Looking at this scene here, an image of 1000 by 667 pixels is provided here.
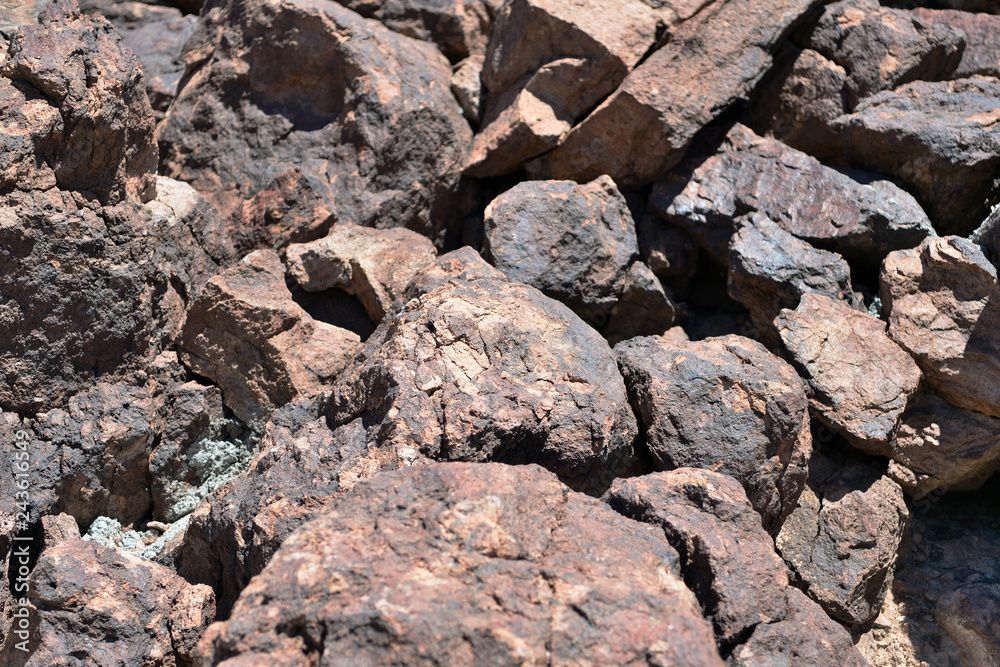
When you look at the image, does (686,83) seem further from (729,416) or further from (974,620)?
(974,620)

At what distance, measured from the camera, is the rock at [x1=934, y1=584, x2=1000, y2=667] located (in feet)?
9.99

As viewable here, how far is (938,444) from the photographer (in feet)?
10.5

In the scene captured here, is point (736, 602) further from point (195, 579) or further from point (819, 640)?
point (195, 579)

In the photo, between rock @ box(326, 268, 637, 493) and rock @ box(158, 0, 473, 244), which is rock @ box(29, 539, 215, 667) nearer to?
rock @ box(326, 268, 637, 493)

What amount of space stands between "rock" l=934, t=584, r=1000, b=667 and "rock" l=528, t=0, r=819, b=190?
86.7 inches

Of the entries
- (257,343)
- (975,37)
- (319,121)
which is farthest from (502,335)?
(975,37)

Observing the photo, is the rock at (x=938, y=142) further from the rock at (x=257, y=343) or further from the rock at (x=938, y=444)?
the rock at (x=257, y=343)

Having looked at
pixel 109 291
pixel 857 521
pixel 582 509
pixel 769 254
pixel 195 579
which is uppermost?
pixel 769 254

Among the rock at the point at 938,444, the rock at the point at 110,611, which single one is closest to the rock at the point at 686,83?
the rock at the point at 938,444

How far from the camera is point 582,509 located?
2254 mm

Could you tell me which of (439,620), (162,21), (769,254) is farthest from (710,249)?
(162,21)

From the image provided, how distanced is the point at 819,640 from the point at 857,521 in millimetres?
975

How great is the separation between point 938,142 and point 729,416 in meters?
1.71

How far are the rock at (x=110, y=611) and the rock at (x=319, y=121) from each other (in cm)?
182
